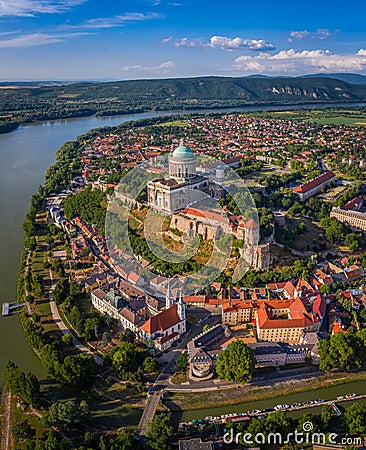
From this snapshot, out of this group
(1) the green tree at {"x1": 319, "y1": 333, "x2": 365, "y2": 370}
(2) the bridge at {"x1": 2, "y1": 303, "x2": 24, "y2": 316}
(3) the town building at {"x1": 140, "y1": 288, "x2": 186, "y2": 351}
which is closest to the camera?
(1) the green tree at {"x1": 319, "y1": 333, "x2": 365, "y2": 370}

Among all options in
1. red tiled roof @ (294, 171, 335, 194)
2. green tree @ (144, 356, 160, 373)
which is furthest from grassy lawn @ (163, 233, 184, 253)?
red tiled roof @ (294, 171, 335, 194)

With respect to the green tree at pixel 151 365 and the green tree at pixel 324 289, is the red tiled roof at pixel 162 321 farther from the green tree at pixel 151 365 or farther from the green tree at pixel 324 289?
the green tree at pixel 324 289

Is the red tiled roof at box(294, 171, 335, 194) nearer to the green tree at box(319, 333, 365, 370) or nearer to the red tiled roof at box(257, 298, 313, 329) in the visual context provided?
the red tiled roof at box(257, 298, 313, 329)

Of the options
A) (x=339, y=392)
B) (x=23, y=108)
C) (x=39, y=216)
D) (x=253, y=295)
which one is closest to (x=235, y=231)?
(x=253, y=295)

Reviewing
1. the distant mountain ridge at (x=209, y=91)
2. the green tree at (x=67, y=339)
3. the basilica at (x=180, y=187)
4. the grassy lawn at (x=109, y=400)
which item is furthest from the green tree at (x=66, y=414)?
the distant mountain ridge at (x=209, y=91)

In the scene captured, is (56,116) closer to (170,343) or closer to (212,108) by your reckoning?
(212,108)
